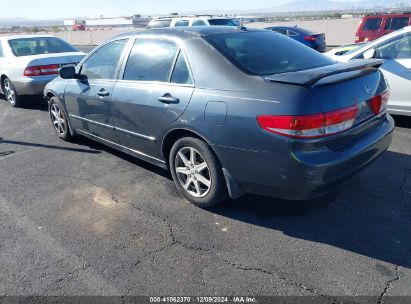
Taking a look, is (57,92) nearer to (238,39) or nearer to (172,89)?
(172,89)

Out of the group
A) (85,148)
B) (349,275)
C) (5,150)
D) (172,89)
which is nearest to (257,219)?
(349,275)

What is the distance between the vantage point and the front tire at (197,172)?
3402mm

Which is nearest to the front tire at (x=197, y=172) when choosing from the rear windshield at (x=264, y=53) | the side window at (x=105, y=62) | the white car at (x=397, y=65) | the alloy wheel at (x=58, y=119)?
the rear windshield at (x=264, y=53)

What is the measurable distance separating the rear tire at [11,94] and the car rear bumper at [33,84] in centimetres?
45

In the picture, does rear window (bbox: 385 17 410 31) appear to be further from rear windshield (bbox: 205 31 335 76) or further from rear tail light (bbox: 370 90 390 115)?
rear tail light (bbox: 370 90 390 115)

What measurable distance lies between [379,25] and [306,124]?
552 inches

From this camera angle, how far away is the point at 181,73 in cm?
361

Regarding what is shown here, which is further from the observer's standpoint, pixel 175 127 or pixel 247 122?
pixel 175 127

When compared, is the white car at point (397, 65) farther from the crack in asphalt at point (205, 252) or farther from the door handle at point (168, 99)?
the crack in asphalt at point (205, 252)

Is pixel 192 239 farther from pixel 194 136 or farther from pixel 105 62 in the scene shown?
pixel 105 62

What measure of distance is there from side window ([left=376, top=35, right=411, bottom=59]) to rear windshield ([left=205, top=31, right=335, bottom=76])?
8.29 feet

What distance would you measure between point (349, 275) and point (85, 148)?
425cm

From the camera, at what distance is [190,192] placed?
3.80 metres

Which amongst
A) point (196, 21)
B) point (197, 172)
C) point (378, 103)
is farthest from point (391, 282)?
point (196, 21)
